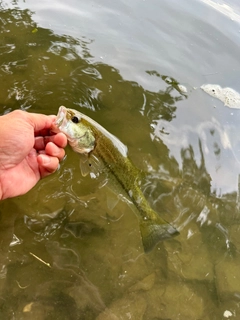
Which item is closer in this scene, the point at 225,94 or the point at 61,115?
the point at 61,115

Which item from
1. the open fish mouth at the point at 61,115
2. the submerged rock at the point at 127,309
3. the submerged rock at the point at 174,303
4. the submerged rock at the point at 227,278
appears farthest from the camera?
the submerged rock at the point at 227,278

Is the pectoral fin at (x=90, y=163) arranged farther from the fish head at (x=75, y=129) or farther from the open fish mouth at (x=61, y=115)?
the open fish mouth at (x=61, y=115)

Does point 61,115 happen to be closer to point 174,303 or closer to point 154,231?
point 154,231

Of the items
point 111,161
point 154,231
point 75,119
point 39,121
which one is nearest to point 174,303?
point 154,231

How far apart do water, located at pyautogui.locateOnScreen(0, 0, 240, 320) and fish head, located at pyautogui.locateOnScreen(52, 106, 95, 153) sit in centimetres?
74

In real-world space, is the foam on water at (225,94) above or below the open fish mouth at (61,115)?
above

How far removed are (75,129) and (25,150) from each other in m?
0.40

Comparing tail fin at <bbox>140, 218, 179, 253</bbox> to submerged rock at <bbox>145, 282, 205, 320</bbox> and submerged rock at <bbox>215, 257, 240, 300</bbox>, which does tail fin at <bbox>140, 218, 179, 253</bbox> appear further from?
submerged rock at <bbox>215, 257, 240, 300</bbox>

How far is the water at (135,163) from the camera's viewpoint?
2.85 metres

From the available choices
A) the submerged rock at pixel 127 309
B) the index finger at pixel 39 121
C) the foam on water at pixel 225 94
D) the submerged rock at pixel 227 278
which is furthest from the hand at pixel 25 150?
the foam on water at pixel 225 94

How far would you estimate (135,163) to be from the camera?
360cm

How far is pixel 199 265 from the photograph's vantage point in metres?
3.14

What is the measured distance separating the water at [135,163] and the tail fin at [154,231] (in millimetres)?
393

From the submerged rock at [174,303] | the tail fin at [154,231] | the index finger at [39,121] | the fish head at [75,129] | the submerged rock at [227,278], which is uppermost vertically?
the fish head at [75,129]
